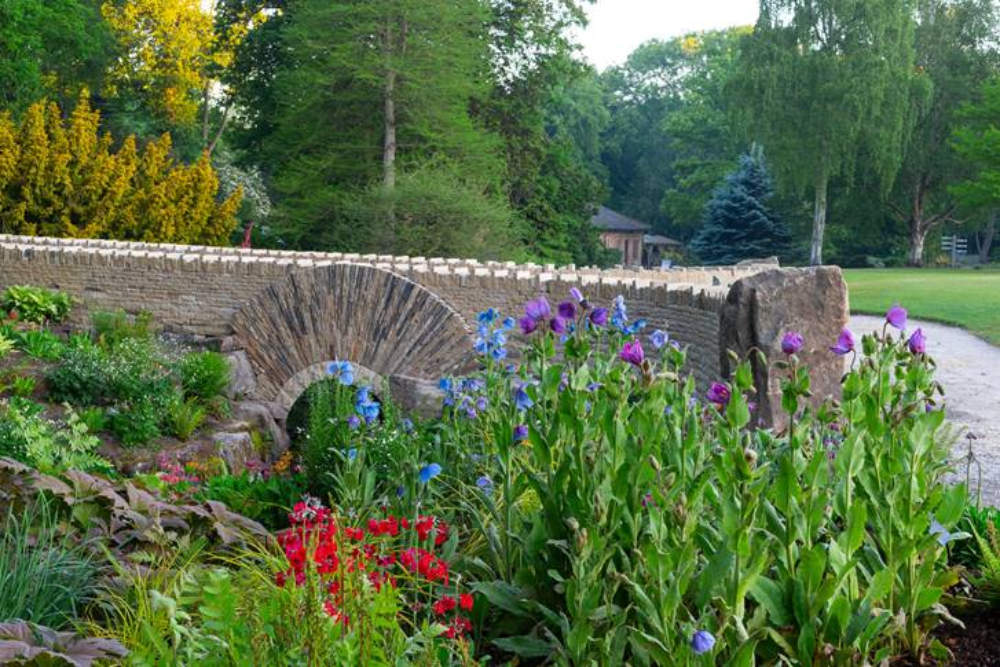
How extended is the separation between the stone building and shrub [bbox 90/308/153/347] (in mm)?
38258

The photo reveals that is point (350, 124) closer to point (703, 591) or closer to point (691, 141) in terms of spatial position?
point (703, 591)

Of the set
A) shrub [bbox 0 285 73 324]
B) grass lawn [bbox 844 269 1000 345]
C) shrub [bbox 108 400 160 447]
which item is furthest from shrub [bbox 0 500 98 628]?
grass lawn [bbox 844 269 1000 345]

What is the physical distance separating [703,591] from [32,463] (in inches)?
180

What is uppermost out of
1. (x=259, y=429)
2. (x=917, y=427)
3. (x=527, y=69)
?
(x=527, y=69)

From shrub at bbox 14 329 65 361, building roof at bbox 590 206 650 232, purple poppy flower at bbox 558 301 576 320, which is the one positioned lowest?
shrub at bbox 14 329 65 361

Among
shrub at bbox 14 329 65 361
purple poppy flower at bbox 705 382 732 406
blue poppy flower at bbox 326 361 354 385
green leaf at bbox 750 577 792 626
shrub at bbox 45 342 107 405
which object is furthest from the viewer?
shrub at bbox 14 329 65 361

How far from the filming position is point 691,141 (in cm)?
5056

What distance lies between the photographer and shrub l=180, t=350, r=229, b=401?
10109mm

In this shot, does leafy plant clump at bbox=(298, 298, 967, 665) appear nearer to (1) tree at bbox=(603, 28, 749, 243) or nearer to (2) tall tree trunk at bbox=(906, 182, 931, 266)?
(1) tree at bbox=(603, 28, 749, 243)

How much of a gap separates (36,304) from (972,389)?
9549mm

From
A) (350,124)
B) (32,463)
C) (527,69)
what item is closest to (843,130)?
(527,69)

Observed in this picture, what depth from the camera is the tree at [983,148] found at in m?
35.9

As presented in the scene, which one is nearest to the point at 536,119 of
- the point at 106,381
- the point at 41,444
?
the point at 106,381

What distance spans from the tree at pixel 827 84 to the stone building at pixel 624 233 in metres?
14.2
